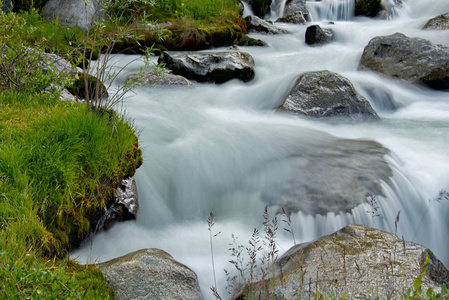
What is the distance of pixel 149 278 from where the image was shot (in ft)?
9.19

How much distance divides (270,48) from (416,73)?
15.1 ft

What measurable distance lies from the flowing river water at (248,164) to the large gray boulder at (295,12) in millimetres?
7201

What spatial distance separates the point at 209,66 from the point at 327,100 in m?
3.12

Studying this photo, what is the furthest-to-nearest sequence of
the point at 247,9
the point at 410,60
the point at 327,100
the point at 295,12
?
the point at 247,9 < the point at 295,12 < the point at 410,60 < the point at 327,100

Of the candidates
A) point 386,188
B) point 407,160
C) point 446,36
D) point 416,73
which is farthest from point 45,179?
point 446,36

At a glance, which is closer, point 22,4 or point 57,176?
point 57,176

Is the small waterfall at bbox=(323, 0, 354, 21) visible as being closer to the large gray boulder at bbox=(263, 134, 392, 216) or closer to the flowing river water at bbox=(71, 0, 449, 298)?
the flowing river water at bbox=(71, 0, 449, 298)

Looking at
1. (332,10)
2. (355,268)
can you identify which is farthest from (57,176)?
(332,10)

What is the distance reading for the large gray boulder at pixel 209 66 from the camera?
9125 millimetres

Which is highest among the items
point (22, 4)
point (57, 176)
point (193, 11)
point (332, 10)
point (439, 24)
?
point (332, 10)

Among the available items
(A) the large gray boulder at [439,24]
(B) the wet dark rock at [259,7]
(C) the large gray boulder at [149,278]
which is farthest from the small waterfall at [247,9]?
(C) the large gray boulder at [149,278]

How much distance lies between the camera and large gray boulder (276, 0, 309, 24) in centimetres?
1591

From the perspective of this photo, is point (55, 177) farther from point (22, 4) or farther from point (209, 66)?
point (22, 4)

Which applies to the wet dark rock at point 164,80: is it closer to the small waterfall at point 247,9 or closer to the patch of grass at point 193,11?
the patch of grass at point 193,11
